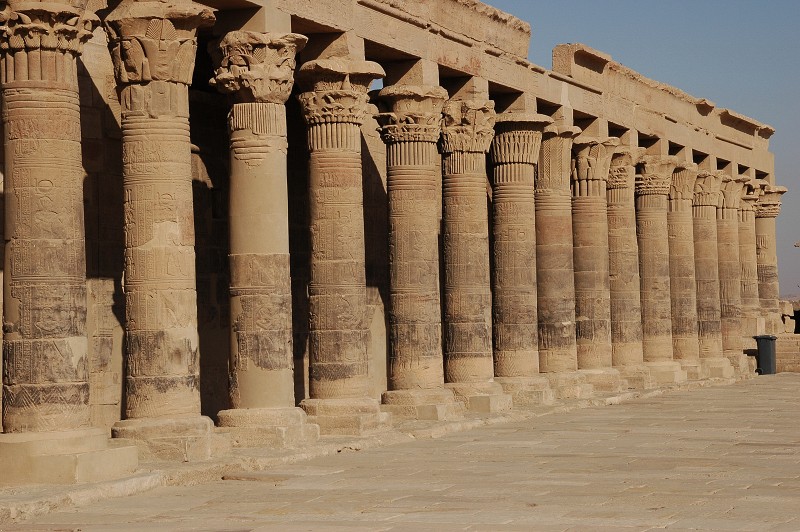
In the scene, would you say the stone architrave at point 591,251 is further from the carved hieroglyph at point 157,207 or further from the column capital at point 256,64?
the carved hieroglyph at point 157,207

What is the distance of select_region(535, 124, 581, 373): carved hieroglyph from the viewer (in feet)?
91.1

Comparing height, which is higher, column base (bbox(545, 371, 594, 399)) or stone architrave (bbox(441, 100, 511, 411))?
stone architrave (bbox(441, 100, 511, 411))

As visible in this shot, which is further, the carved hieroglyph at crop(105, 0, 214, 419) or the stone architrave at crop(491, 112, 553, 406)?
the stone architrave at crop(491, 112, 553, 406)

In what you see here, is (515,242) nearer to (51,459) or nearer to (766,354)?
(51,459)

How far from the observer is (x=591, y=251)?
3034cm

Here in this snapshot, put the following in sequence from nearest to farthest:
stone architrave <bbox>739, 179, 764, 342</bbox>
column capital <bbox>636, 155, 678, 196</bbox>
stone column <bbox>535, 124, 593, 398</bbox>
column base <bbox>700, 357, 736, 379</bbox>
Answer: stone column <bbox>535, 124, 593, 398</bbox>
column capital <bbox>636, 155, 678, 196</bbox>
column base <bbox>700, 357, 736, 379</bbox>
stone architrave <bbox>739, 179, 764, 342</bbox>

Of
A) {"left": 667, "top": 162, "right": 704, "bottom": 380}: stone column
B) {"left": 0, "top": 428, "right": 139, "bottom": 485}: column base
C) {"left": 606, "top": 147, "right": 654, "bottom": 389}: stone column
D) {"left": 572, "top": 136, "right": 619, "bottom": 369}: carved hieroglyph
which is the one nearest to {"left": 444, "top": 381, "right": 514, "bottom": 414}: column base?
Result: {"left": 572, "top": 136, "right": 619, "bottom": 369}: carved hieroglyph

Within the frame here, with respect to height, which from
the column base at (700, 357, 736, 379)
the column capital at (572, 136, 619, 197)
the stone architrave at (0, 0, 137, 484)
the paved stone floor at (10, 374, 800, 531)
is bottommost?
the paved stone floor at (10, 374, 800, 531)

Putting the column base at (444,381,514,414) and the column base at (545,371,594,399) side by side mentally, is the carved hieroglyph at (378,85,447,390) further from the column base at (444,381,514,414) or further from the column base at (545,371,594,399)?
the column base at (545,371,594,399)

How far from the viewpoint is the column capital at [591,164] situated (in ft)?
99.6

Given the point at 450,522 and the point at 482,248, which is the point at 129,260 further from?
the point at 482,248

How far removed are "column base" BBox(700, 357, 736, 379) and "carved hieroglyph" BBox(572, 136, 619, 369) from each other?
22.2 feet

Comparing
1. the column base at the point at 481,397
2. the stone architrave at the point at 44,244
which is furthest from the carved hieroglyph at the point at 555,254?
the stone architrave at the point at 44,244

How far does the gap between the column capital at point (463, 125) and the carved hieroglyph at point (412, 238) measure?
4.69ft
